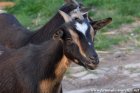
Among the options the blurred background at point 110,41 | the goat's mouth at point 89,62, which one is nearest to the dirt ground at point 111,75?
the blurred background at point 110,41

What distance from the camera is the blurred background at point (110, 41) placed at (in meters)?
8.77

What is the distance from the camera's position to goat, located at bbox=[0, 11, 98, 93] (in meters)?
5.84

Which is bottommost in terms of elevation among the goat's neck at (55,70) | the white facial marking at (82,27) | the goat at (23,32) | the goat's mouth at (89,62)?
the goat at (23,32)

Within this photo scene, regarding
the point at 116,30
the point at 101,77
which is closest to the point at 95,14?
the point at 116,30

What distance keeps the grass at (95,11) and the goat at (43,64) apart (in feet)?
15.6

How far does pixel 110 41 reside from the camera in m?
10.6

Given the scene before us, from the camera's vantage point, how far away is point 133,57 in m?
9.70

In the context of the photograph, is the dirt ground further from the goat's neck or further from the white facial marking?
the white facial marking

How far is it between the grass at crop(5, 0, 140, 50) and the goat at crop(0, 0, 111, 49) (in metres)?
2.60

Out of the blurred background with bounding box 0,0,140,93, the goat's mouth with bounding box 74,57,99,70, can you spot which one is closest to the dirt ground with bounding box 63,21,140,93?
the blurred background with bounding box 0,0,140,93

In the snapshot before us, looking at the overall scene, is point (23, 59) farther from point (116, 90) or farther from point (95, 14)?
point (95, 14)

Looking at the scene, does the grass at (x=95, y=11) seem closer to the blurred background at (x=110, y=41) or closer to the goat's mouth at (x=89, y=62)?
the blurred background at (x=110, y=41)

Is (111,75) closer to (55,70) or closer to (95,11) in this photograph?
(55,70)

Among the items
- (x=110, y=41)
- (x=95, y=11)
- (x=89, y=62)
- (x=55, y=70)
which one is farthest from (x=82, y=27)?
(x=95, y=11)
